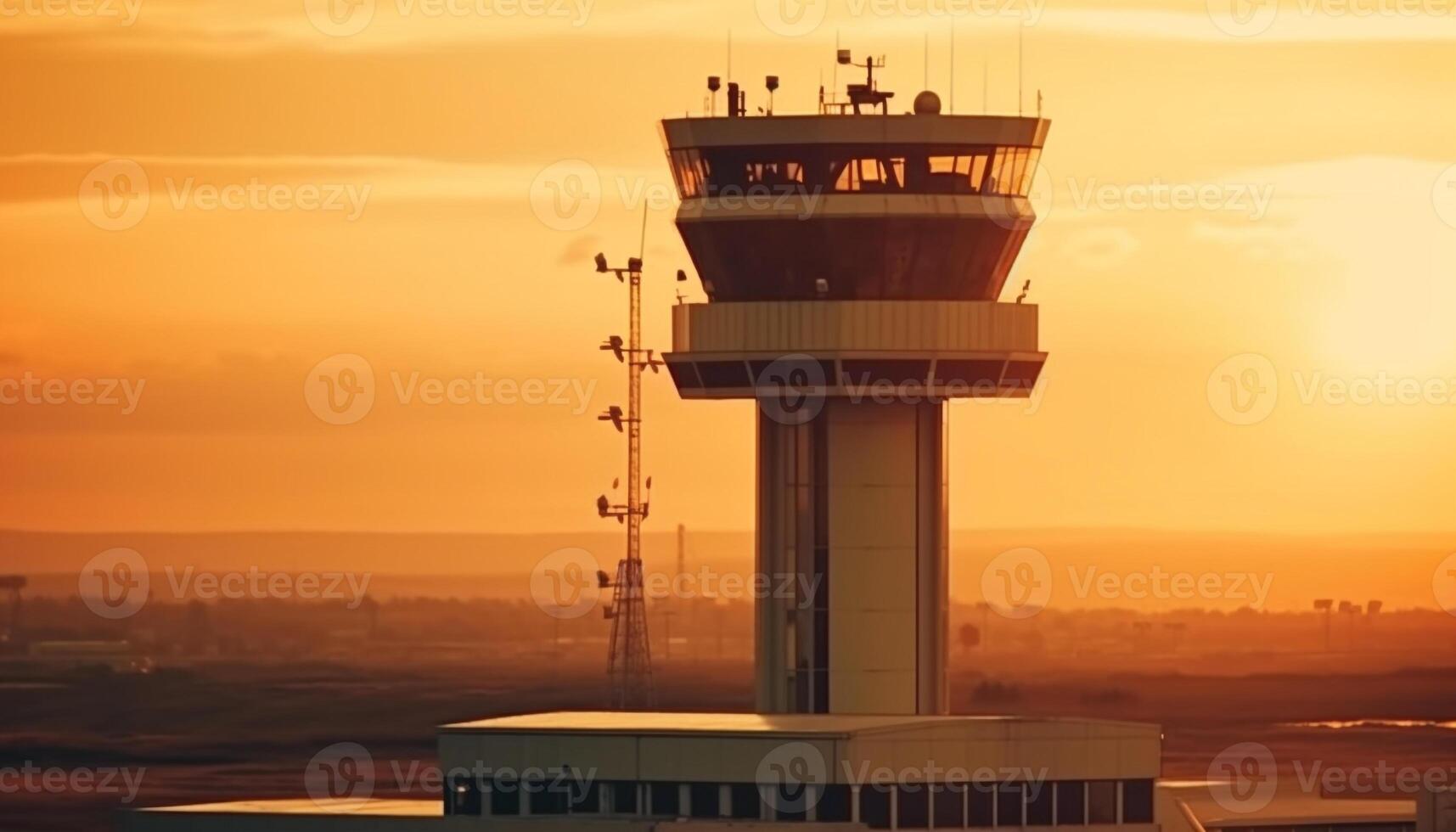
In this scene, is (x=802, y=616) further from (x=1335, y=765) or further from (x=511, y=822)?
(x=1335, y=765)

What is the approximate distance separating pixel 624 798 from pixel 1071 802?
10727 millimetres

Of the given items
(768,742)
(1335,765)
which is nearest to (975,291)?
(768,742)

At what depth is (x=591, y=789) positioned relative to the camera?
267ft

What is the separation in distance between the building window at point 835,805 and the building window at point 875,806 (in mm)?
320

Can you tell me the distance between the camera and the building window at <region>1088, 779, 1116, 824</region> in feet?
273

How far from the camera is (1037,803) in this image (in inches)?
3246

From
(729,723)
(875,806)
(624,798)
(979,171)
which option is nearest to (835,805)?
(875,806)

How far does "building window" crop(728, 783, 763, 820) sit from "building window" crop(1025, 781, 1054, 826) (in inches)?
265

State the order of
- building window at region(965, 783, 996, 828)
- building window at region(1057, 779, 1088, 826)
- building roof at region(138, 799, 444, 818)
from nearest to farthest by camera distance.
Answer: building window at region(965, 783, 996, 828) < building window at region(1057, 779, 1088, 826) < building roof at region(138, 799, 444, 818)

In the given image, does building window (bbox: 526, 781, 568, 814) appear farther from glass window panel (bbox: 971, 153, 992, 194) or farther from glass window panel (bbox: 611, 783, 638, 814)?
glass window panel (bbox: 971, 153, 992, 194)

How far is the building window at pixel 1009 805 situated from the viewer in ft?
269

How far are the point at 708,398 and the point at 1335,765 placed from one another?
94374 mm

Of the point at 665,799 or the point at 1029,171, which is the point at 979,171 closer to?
the point at 1029,171

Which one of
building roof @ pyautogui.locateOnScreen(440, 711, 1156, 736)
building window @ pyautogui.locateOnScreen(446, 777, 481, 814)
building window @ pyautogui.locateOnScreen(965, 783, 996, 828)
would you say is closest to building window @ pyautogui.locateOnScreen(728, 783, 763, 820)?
building roof @ pyautogui.locateOnScreen(440, 711, 1156, 736)
